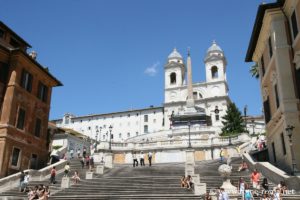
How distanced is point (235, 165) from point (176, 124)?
121 ft

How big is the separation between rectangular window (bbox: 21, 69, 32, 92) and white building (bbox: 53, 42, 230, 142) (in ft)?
232

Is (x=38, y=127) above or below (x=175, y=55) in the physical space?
below

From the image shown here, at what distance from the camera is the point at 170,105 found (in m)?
109

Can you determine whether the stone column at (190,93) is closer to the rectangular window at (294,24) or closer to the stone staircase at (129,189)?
the stone staircase at (129,189)

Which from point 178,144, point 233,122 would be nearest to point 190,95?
point 233,122

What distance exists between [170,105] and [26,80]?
7785 cm

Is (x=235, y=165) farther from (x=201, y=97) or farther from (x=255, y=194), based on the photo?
(x=201, y=97)

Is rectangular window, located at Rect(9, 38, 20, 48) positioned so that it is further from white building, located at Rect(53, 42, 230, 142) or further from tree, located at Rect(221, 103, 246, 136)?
white building, located at Rect(53, 42, 230, 142)

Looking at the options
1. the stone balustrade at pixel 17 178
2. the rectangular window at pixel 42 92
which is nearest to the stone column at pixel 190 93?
the rectangular window at pixel 42 92

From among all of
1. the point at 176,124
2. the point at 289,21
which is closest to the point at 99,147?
the point at 176,124

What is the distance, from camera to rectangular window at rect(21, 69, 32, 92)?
32638mm

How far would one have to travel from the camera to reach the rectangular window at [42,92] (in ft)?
118

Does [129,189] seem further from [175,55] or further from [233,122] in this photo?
[175,55]

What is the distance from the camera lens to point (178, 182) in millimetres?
25078
